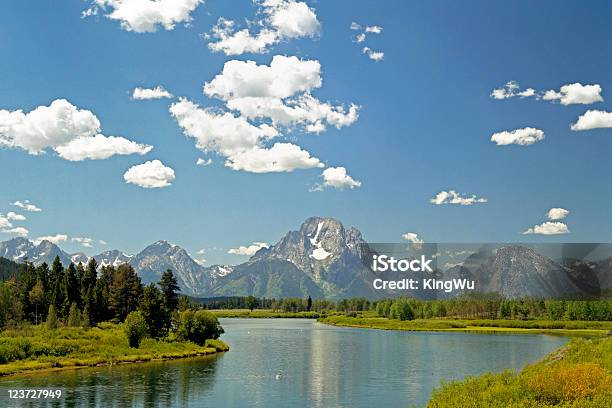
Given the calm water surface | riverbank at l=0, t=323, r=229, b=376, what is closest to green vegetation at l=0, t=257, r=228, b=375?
riverbank at l=0, t=323, r=229, b=376

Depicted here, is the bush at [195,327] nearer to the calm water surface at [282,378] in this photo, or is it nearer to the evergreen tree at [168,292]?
the evergreen tree at [168,292]

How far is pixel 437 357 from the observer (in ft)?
427

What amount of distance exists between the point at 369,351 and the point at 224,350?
36.0m

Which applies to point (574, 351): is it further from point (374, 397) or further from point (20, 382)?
point (20, 382)

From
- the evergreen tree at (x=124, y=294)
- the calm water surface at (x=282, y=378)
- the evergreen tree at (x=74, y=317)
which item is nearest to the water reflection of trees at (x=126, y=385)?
the calm water surface at (x=282, y=378)

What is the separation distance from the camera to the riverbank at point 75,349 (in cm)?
10131

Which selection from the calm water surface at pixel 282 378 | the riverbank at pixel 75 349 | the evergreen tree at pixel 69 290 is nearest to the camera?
the calm water surface at pixel 282 378

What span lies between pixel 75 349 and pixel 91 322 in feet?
104

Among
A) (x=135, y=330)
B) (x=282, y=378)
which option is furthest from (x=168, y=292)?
(x=282, y=378)

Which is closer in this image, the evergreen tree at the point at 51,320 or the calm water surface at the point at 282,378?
the calm water surface at the point at 282,378

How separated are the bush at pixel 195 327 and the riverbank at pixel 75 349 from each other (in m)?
3.53

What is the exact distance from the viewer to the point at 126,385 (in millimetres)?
87062

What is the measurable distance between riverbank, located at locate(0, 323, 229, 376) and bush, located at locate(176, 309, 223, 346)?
139 inches

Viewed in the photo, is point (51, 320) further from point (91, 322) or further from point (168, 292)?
point (168, 292)
